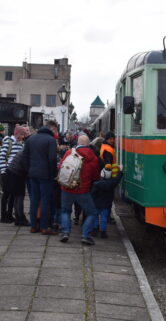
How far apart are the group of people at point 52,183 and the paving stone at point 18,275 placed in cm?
202

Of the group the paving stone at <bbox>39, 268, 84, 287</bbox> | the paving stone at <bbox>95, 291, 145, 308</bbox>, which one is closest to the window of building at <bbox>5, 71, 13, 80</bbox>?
the paving stone at <bbox>39, 268, 84, 287</bbox>

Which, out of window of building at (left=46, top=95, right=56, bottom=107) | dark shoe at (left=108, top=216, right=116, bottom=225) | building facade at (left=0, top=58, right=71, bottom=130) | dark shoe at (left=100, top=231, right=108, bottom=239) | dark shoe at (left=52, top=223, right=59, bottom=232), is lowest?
dark shoe at (left=108, top=216, right=116, bottom=225)

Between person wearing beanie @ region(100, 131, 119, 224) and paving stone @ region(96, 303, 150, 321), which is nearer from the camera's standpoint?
paving stone @ region(96, 303, 150, 321)

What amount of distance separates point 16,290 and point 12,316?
901mm

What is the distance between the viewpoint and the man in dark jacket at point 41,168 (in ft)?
32.9

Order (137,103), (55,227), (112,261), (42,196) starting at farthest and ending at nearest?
(55,227) → (42,196) → (137,103) → (112,261)

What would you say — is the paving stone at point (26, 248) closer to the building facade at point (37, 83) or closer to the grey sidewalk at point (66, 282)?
the grey sidewalk at point (66, 282)

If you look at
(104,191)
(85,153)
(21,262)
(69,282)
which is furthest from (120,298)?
(104,191)

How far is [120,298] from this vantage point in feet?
21.2

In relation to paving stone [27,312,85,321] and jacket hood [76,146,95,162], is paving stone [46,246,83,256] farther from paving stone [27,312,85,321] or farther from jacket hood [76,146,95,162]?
paving stone [27,312,85,321]

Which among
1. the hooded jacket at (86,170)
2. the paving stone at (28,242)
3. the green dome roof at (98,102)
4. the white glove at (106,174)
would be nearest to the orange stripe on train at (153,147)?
the hooded jacket at (86,170)

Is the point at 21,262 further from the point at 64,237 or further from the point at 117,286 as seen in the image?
the point at 64,237

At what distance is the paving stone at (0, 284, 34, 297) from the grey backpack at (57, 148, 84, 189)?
2789 millimetres

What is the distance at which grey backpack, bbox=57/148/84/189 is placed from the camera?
30.3 feet
